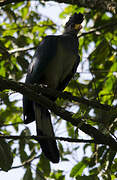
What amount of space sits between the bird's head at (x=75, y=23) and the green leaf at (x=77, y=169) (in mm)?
1938

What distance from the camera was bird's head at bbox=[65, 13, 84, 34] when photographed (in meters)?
4.43

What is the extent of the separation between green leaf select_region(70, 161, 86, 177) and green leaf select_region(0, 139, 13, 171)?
2.92 feet

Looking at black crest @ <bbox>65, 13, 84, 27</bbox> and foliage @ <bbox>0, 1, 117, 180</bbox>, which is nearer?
foliage @ <bbox>0, 1, 117, 180</bbox>

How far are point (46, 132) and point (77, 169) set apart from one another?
53 cm

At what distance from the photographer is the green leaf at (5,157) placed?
2.68 m

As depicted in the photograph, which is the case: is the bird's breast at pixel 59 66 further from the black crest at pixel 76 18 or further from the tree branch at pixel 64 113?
the tree branch at pixel 64 113

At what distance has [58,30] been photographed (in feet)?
17.3

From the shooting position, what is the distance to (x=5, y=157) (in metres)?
2.72

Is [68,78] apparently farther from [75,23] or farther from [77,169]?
[77,169]

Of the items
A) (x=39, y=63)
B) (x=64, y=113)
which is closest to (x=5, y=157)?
(x=64, y=113)

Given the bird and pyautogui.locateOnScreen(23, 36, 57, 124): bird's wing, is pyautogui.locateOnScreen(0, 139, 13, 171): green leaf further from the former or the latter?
pyautogui.locateOnScreen(23, 36, 57, 124): bird's wing

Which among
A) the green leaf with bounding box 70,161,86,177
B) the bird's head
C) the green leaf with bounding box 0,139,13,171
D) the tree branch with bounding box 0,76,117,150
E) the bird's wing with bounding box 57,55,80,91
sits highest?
the bird's head

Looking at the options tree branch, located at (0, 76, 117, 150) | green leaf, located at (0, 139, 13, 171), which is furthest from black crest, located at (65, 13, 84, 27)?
green leaf, located at (0, 139, 13, 171)

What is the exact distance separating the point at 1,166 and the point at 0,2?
1.83m
